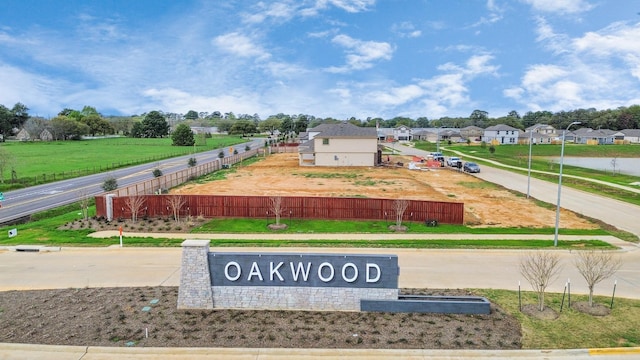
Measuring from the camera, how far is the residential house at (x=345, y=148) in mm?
64250

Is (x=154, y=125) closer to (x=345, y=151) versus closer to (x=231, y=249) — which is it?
(x=345, y=151)

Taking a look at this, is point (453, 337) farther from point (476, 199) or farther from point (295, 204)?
point (476, 199)

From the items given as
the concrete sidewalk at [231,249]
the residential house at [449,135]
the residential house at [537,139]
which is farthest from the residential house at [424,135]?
the concrete sidewalk at [231,249]

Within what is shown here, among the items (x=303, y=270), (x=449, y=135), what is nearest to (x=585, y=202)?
(x=303, y=270)

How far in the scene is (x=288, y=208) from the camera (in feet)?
96.0

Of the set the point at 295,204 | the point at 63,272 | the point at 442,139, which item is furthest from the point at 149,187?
the point at 442,139

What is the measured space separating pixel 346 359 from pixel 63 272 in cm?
1449

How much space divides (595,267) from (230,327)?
52.8 feet

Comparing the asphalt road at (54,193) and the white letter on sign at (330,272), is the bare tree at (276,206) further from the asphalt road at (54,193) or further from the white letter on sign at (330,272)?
the asphalt road at (54,193)

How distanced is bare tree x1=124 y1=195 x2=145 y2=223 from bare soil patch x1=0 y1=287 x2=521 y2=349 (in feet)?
45.3

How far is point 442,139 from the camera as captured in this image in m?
145

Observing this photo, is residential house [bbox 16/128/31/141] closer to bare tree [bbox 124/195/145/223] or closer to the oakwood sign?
bare tree [bbox 124/195/145/223]

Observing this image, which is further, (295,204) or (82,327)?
(295,204)

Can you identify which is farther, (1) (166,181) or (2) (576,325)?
(1) (166,181)
